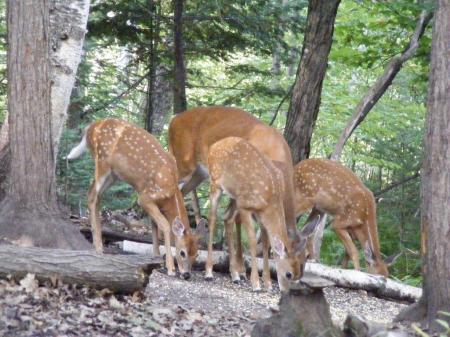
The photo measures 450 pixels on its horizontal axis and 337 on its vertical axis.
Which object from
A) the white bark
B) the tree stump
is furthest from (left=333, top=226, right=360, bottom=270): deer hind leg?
the tree stump

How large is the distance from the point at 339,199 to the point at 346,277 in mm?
1559

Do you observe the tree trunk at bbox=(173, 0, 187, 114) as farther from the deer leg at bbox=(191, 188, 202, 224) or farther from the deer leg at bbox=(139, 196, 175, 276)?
the deer leg at bbox=(139, 196, 175, 276)

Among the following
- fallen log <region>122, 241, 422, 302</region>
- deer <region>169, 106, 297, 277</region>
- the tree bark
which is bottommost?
fallen log <region>122, 241, 422, 302</region>

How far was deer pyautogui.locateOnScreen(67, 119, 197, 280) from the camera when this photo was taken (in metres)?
8.92

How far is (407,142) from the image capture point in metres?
15.0

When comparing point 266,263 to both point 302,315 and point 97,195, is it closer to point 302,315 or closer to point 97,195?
point 97,195

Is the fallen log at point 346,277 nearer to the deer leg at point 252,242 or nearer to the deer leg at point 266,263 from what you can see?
the deer leg at point 266,263

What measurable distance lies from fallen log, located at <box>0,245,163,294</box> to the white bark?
106 inches

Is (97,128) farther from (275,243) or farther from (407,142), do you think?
(407,142)

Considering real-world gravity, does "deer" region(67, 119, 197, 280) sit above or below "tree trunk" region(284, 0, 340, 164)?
below

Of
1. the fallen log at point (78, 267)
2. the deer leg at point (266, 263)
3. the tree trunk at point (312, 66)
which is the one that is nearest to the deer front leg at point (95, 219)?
the deer leg at point (266, 263)

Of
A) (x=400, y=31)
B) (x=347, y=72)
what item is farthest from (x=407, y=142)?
(x=347, y=72)

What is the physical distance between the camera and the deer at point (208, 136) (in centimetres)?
966

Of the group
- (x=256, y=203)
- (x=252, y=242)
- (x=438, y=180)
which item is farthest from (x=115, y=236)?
(x=438, y=180)
